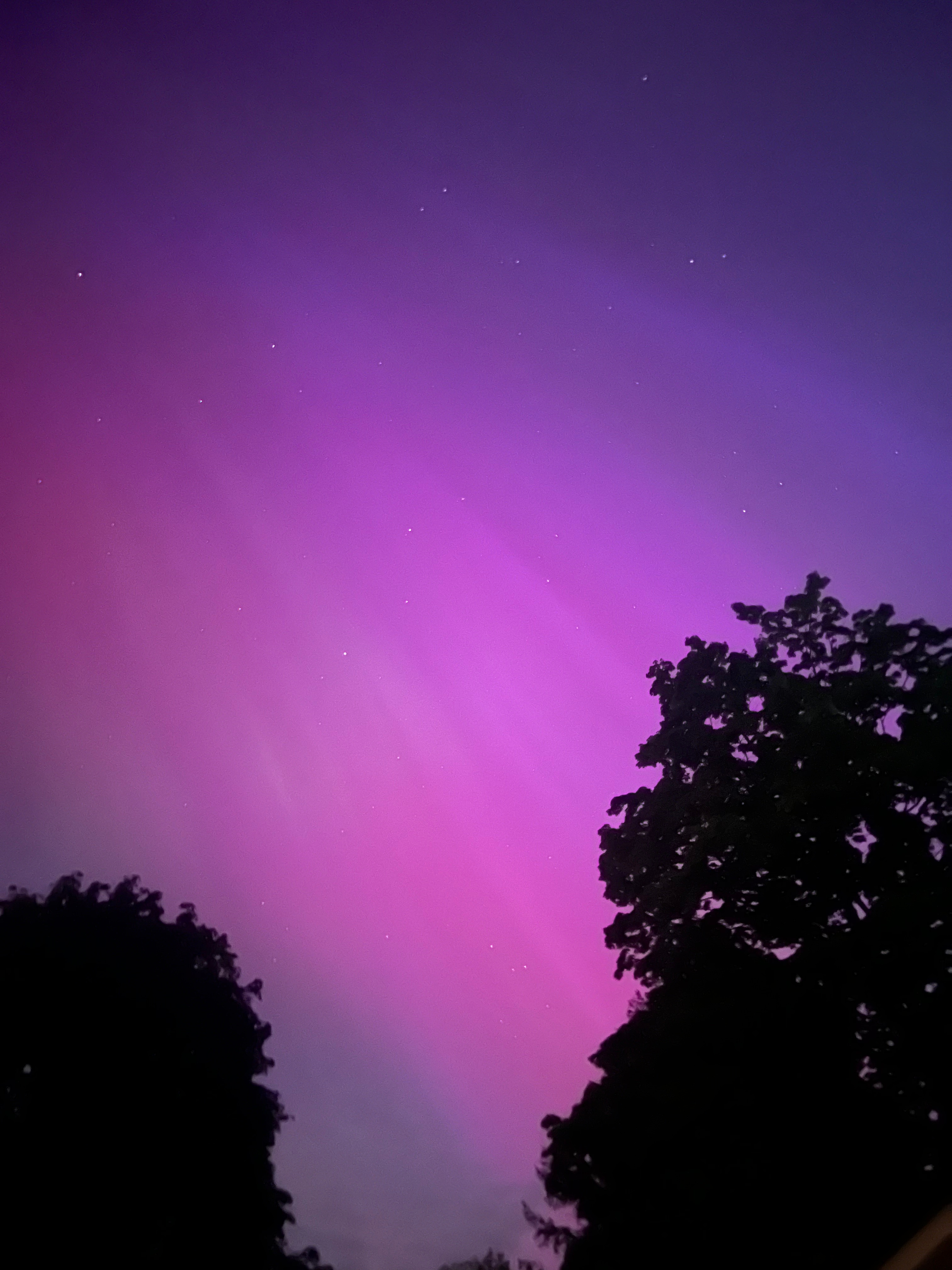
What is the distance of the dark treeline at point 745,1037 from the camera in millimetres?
11688

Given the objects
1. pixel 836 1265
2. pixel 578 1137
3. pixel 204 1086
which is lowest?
pixel 836 1265

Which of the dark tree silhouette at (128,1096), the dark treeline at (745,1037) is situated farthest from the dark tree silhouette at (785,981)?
the dark tree silhouette at (128,1096)

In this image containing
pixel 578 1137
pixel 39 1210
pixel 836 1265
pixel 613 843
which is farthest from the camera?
pixel 39 1210

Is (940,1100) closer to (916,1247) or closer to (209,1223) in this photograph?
(916,1247)

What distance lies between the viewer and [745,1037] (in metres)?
12.8

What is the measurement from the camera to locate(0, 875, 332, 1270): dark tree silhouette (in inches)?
680

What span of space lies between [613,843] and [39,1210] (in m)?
15.4

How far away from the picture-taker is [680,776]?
49.7 ft

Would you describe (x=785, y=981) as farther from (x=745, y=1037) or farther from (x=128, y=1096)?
(x=128, y=1096)

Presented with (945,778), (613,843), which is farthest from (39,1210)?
(945,778)

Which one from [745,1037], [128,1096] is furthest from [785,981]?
[128,1096]

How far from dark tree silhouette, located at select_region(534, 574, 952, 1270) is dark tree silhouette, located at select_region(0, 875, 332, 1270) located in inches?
400

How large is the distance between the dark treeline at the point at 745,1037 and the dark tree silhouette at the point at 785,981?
0.13ft

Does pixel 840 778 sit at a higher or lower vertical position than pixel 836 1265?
higher
